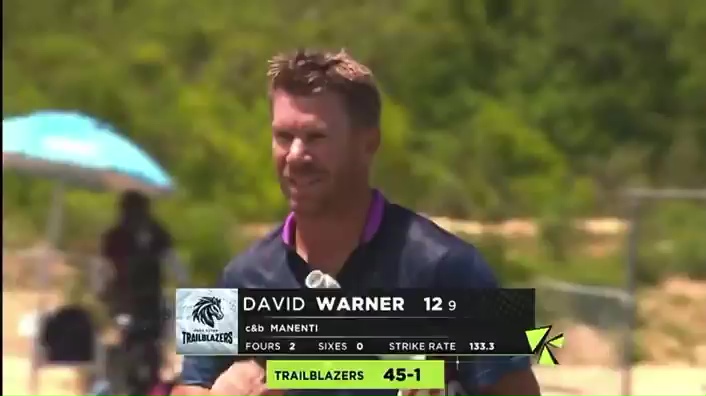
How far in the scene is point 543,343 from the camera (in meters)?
3.77

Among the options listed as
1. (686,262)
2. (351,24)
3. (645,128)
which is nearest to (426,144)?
(351,24)

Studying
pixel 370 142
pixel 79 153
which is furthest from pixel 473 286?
pixel 79 153

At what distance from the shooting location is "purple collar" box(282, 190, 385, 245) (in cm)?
364

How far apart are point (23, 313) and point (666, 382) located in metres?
2.25

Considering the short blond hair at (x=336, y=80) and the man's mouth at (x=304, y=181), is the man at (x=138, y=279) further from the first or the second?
the short blond hair at (x=336, y=80)

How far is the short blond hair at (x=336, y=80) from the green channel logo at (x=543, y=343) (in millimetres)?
746

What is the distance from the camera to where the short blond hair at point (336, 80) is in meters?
3.64

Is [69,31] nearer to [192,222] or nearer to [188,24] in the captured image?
[188,24]

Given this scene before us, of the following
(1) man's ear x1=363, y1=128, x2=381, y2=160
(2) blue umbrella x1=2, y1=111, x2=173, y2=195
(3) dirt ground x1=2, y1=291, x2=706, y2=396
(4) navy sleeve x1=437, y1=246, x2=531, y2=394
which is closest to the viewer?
(4) navy sleeve x1=437, y1=246, x2=531, y2=394

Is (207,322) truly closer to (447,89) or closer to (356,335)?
(356,335)

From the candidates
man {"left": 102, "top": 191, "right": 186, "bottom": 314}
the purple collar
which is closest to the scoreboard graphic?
the purple collar

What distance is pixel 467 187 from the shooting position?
414 cm

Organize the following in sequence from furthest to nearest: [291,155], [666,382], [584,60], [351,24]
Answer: [666,382] → [584,60] → [351,24] → [291,155]
